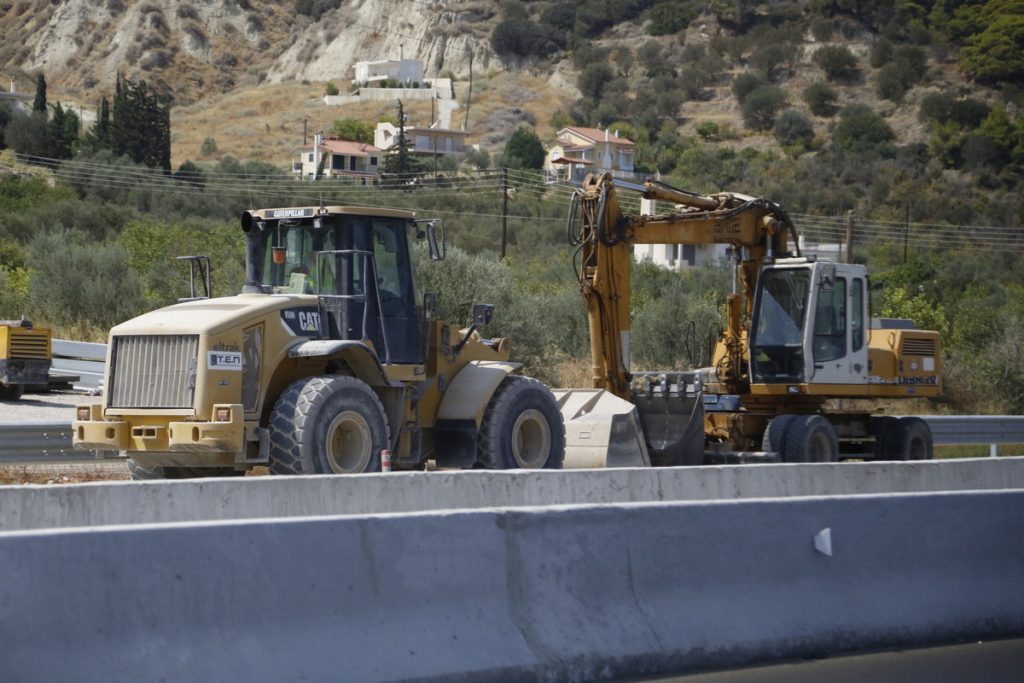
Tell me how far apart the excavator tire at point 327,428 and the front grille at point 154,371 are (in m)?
0.81

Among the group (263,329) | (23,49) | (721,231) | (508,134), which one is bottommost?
(263,329)

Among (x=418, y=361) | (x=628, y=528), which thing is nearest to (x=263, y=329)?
(x=418, y=361)

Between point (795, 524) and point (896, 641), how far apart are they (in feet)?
2.78

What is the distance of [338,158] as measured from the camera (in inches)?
4038

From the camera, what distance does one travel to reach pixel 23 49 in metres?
161

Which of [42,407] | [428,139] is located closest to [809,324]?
[42,407]

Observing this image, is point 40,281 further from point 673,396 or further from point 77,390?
point 673,396

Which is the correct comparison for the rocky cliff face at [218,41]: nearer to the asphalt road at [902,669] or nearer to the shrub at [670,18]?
the shrub at [670,18]

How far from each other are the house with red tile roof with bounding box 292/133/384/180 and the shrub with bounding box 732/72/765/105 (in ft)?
114

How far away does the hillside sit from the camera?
124 meters

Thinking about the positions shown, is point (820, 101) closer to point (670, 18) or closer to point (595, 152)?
point (595, 152)

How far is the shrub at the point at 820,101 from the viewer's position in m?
117

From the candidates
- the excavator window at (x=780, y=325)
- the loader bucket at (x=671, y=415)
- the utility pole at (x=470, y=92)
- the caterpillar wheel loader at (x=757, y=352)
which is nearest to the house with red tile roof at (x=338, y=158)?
the utility pole at (x=470, y=92)

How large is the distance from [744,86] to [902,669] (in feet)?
394
